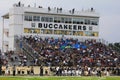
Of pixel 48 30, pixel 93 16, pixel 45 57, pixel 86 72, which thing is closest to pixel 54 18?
pixel 48 30

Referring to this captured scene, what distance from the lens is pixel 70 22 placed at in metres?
95.0

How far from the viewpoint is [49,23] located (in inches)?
3647

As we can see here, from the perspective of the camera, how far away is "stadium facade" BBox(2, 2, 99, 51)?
9125cm

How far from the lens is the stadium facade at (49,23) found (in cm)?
9125

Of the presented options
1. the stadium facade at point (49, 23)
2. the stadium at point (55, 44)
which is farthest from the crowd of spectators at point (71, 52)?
the stadium facade at point (49, 23)

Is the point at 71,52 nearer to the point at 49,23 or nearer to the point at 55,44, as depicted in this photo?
the point at 55,44

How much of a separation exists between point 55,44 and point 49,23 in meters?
7.28

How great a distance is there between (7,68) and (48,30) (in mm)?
26973

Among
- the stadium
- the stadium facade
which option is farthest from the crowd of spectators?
the stadium facade

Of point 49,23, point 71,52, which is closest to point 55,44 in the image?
point 71,52

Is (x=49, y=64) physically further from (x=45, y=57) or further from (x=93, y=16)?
(x=93, y=16)

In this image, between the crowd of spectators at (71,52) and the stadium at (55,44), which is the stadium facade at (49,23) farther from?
the crowd of spectators at (71,52)

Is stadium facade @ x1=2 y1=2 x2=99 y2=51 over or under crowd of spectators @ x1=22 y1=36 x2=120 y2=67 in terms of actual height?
over

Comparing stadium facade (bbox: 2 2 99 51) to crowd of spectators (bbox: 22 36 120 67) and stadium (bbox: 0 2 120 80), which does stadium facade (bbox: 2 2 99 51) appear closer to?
stadium (bbox: 0 2 120 80)
